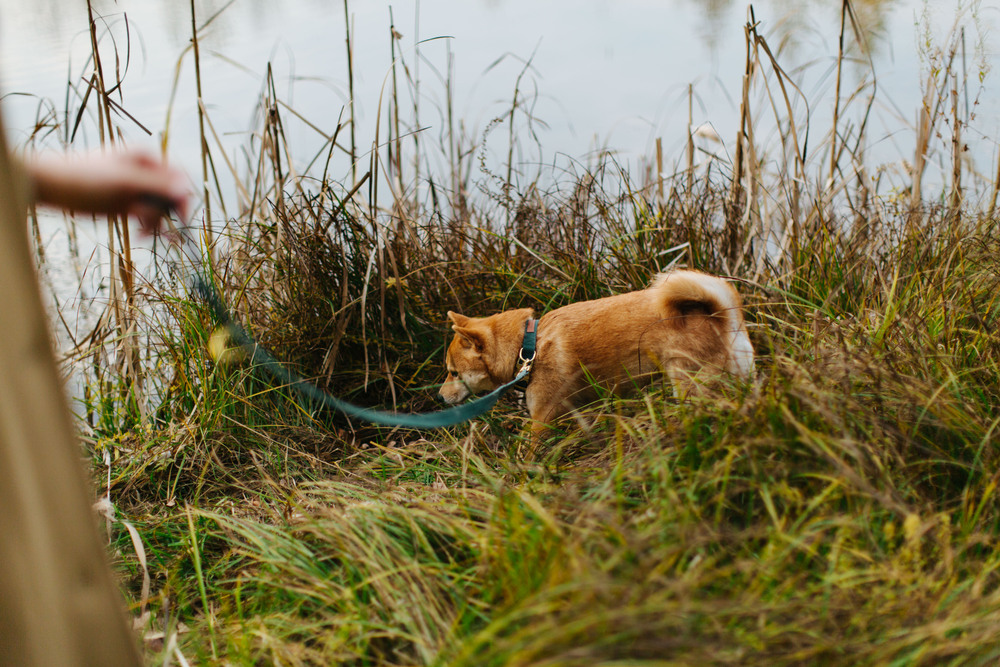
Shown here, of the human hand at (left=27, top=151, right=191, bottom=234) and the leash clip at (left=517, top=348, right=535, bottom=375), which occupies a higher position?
the human hand at (left=27, top=151, right=191, bottom=234)

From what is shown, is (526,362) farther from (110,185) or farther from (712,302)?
(110,185)

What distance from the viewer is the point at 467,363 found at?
3.48 m

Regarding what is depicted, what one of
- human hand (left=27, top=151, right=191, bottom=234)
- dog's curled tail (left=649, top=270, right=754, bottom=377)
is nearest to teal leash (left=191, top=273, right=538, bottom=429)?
dog's curled tail (left=649, top=270, right=754, bottom=377)

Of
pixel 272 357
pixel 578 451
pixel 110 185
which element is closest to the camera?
pixel 110 185

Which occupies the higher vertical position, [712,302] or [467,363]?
[712,302]

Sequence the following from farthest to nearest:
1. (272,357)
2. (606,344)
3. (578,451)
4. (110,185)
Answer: (272,357) → (606,344) → (578,451) → (110,185)

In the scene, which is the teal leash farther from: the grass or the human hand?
the human hand

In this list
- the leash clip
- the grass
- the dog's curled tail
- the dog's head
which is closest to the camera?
the grass

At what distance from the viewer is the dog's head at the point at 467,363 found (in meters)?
3.40

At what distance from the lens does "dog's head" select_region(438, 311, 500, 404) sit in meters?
3.40

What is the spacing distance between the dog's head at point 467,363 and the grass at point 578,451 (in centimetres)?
22

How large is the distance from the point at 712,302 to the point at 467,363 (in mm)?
1202

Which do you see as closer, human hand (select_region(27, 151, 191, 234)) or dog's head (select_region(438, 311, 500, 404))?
human hand (select_region(27, 151, 191, 234))

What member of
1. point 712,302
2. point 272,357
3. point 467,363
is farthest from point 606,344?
point 272,357
